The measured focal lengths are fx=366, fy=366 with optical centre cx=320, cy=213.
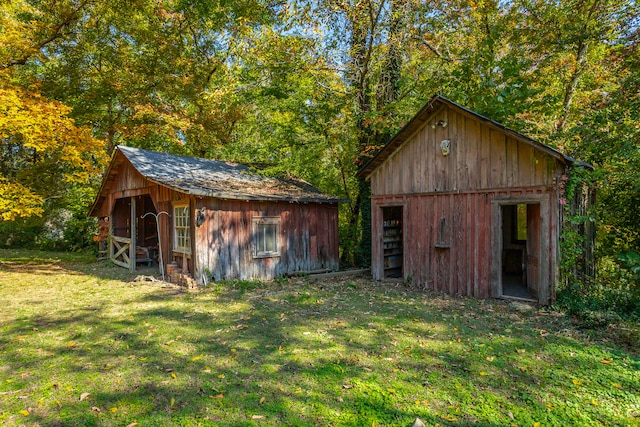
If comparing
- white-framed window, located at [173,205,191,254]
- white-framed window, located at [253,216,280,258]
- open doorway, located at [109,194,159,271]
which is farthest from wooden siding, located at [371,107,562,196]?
open doorway, located at [109,194,159,271]

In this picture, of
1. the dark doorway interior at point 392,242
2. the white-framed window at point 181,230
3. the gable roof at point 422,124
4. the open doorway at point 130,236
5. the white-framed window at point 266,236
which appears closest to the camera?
the gable roof at point 422,124

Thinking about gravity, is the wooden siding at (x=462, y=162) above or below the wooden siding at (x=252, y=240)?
above

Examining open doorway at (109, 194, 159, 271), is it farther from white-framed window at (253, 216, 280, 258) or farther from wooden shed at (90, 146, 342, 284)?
white-framed window at (253, 216, 280, 258)

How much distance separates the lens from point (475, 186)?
8.84 meters

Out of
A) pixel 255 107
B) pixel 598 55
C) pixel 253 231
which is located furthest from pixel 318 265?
pixel 598 55

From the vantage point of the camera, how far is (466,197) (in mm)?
9008

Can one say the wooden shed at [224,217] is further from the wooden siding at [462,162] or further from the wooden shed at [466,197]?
the wooden siding at [462,162]

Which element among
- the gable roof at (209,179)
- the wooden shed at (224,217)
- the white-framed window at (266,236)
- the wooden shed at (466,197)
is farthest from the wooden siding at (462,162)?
the white-framed window at (266,236)

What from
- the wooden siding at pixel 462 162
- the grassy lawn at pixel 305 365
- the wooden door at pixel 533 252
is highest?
the wooden siding at pixel 462 162

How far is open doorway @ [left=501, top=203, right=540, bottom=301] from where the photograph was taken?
8.87 metres

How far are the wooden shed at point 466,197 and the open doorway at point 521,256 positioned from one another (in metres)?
0.04

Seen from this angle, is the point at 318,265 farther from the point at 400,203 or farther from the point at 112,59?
the point at 112,59

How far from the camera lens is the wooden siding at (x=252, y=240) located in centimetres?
1047

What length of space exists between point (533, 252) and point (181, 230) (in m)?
9.90
